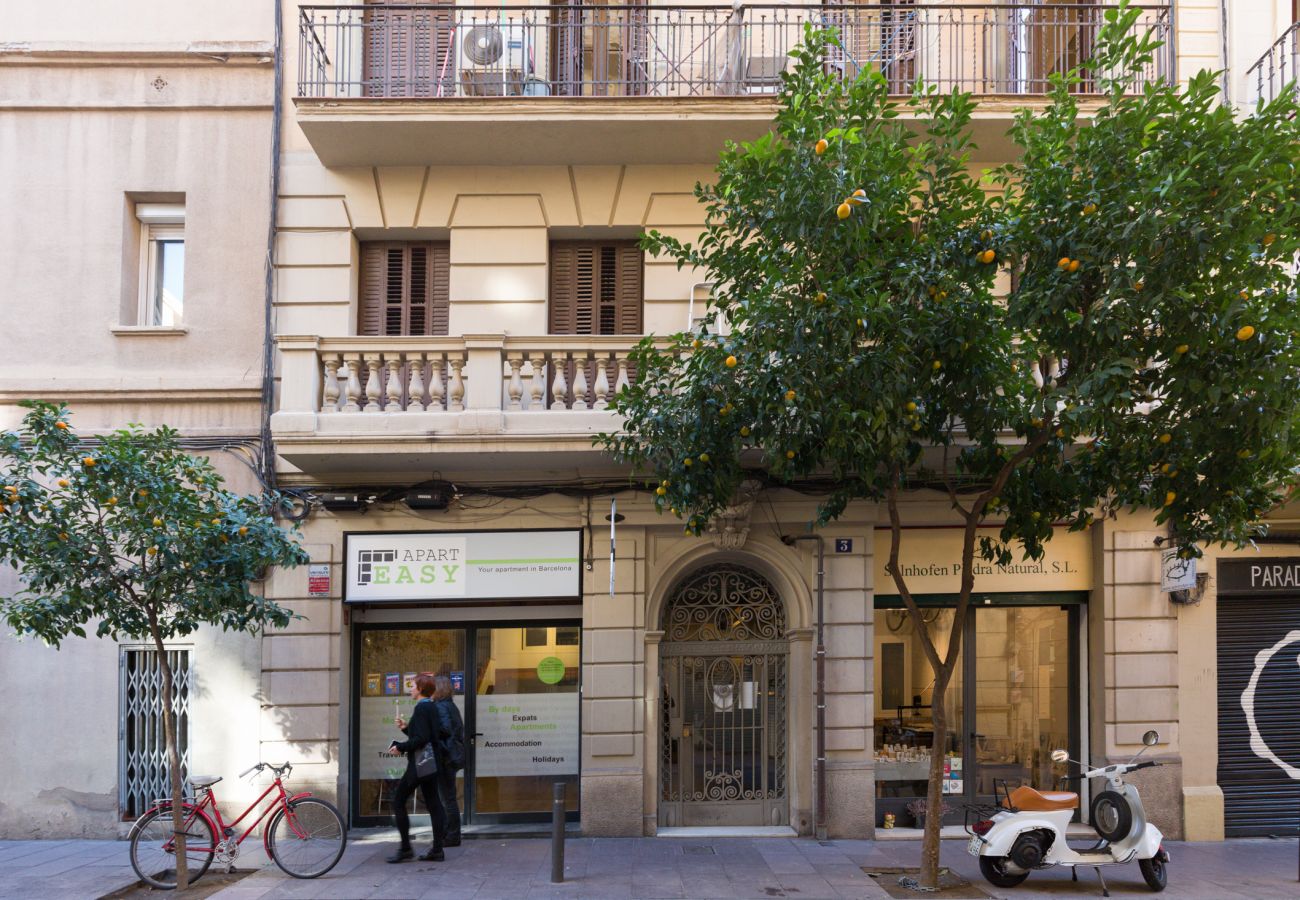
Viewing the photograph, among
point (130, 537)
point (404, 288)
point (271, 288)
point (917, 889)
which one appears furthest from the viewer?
point (404, 288)

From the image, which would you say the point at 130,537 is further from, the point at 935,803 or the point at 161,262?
the point at 935,803

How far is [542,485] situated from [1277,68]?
9.10m

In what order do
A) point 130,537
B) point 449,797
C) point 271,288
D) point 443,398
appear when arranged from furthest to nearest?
point 271,288
point 443,398
point 449,797
point 130,537

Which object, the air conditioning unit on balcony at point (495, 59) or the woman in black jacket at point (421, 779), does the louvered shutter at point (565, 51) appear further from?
the woman in black jacket at point (421, 779)

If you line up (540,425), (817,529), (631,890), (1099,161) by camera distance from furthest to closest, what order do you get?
1. (817,529)
2. (540,425)
3. (631,890)
4. (1099,161)

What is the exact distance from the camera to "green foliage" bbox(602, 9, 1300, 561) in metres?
7.51

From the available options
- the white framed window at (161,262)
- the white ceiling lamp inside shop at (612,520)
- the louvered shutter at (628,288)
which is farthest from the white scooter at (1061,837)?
the white framed window at (161,262)

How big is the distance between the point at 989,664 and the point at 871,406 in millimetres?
5140

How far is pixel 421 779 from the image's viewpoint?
31.8 ft

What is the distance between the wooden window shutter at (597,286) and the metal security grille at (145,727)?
5504mm

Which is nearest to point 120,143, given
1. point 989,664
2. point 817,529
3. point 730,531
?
point 730,531

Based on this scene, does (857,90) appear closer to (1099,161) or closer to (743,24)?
(1099,161)

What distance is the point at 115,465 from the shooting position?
8133mm

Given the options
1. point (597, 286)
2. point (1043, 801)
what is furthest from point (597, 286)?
point (1043, 801)
